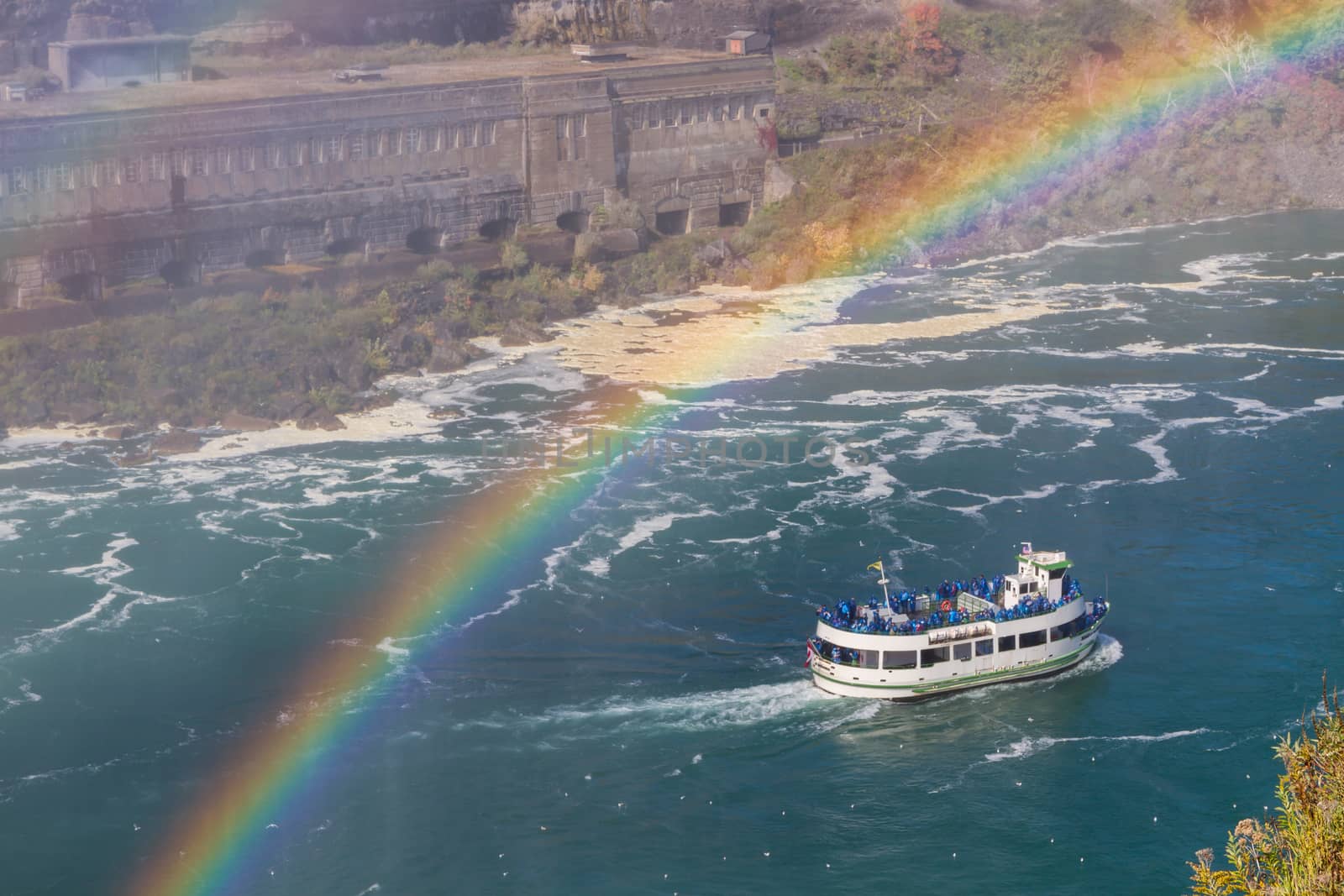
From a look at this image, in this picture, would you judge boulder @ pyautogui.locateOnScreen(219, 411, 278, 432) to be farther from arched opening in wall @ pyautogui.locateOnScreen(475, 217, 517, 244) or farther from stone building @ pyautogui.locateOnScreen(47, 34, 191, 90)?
stone building @ pyautogui.locateOnScreen(47, 34, 191, 90)

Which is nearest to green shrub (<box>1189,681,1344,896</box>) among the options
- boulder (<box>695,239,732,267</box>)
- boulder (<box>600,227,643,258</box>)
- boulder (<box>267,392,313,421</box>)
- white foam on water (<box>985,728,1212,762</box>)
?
white foam on water (<box>985,728,1212,762</box>)

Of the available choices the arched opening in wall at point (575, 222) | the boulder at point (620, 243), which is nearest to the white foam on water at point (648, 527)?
the boulder at point (620, 243)

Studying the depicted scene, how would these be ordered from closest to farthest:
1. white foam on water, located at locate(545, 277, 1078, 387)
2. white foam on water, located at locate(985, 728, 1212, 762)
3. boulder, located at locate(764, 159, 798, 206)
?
white foam on water, located at locate(985, 728, 1212, 762), white foam on water, located at locate(545, 277, 1078, 387), boulder, located at locate(764, 159, 798, 206)

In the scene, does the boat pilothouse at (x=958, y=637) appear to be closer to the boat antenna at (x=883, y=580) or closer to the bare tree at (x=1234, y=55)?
the boat antenna at (x=883, y=580)

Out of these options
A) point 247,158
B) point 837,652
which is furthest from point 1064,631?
point 247,158

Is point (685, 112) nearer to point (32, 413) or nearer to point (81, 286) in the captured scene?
point (81, 286)

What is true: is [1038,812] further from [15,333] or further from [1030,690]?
[15,333]
